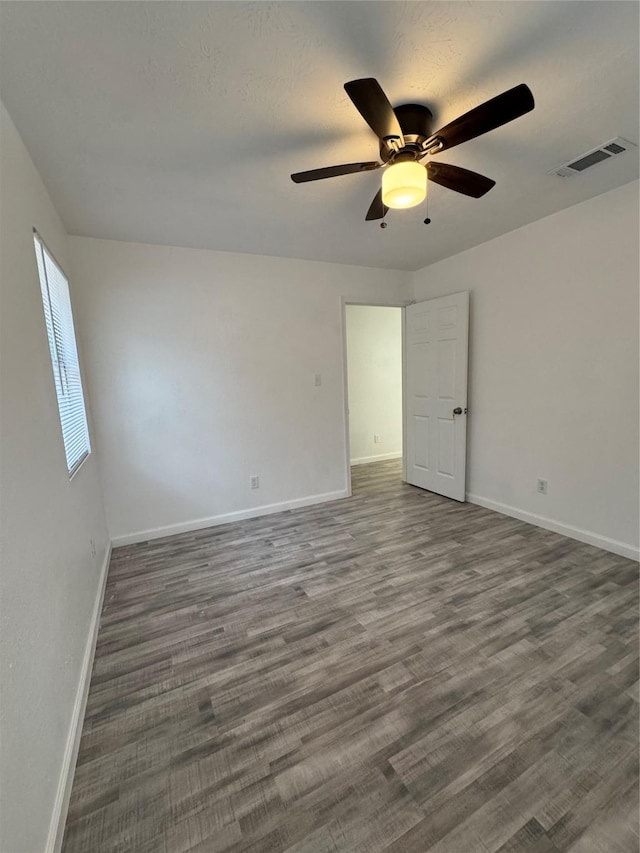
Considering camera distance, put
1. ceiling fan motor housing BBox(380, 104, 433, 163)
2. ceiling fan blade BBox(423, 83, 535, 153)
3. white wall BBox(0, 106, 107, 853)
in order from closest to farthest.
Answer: white wall BBox(0, 106, 107, 853) → ceiling fan blade BBox(423, 83, 535, 153) → ceiling fan motor housing BBox(380, 104, 433, 163)

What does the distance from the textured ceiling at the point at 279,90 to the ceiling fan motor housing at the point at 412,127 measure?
4cm

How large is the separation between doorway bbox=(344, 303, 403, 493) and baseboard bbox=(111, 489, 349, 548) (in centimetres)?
148

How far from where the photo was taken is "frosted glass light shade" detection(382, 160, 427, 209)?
1.52 m

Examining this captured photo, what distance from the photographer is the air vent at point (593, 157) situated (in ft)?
5.99

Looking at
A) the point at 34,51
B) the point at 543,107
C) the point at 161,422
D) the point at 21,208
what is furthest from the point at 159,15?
the point at 161,422

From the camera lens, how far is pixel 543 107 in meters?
1.55

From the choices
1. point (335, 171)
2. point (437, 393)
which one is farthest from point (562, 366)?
point (335, 171)

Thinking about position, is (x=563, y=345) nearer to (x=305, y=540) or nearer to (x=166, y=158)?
(x=305, y=540)

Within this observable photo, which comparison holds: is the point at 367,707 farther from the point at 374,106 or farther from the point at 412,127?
the point at 412,127

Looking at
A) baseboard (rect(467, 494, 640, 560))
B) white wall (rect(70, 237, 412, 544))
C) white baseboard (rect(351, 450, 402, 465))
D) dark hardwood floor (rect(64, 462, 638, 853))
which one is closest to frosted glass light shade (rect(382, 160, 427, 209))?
white wall (rect(70, 237, 412, 544))

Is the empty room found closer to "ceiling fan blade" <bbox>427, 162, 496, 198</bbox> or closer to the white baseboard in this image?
"ceiling fan blade" <bbox>427, 162, 496, 198</bbox>

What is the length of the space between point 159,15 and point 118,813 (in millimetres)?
2582

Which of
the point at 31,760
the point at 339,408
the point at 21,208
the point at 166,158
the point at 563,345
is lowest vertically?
the point at 31,760

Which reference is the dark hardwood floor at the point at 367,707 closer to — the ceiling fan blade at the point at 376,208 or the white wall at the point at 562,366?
the white wall at the point at 562,366
